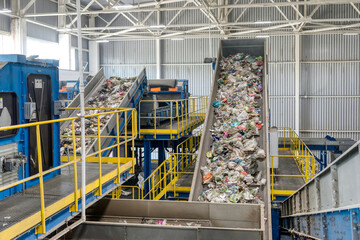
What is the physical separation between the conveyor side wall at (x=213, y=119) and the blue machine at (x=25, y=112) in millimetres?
3431

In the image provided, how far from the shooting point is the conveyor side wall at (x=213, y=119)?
316 inches

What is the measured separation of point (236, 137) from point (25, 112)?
579 centimetres

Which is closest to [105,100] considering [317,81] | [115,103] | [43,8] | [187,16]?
[115,103]

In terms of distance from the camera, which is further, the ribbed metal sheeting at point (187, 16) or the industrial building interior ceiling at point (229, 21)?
the ribbed metal sheeting at point (187, 16)

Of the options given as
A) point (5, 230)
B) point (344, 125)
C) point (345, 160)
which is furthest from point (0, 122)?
point (344, 125)

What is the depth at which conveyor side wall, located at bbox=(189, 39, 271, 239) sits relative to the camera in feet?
26.4

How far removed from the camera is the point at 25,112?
16.9 ft

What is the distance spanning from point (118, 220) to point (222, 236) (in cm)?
185

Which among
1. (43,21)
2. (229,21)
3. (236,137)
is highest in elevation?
(229,21)

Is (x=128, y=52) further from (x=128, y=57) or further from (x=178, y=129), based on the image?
(x=178, y=129)

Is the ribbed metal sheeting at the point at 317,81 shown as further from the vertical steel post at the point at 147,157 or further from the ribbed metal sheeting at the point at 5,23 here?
the vertical steel post at the point at 147,157

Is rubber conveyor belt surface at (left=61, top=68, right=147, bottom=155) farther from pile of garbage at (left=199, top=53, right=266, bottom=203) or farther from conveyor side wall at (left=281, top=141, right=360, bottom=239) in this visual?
conveyor side wall at (left=281, top=141, right=360, bottom=239)

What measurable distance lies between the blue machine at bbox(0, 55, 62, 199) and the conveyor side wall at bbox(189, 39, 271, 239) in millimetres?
3431

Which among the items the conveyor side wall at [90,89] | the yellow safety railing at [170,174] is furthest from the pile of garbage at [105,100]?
the yellow safety railing at [170,174]
